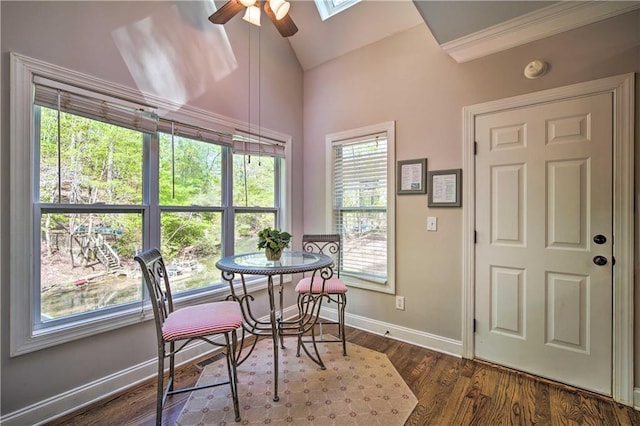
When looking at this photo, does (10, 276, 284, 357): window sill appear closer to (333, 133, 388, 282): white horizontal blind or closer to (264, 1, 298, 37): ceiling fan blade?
(333, 133, 388, 282): white horizontal blind

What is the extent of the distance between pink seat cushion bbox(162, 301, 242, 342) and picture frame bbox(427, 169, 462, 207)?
6.13 feet

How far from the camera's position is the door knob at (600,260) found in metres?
1.86

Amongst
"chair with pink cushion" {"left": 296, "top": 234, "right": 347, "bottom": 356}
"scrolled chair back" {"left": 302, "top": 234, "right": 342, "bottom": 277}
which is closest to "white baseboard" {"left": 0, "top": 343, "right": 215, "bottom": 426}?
"chair with pink cushion" {"left": 296, "top": 234, "right": 347, "bottom": 356}

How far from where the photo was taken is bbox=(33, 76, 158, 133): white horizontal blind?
168cm

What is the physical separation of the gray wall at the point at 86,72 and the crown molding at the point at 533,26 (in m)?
1.97

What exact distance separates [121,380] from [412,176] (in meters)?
2.78

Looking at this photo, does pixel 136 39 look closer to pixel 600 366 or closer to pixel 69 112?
pixel 69 112

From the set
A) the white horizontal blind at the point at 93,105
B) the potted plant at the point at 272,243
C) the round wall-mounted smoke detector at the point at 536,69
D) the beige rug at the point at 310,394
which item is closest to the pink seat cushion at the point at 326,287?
the potted plant at the point at 272,243

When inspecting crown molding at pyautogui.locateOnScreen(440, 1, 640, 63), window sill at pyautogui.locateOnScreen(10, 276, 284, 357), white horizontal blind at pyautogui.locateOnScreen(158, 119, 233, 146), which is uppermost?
crown molding at pyautogui.locateOnScreen(440, 1, 640, 63)

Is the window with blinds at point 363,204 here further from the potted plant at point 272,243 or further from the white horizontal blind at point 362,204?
the potted plant at point 272,243

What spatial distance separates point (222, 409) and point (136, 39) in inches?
103

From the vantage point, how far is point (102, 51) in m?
1.89

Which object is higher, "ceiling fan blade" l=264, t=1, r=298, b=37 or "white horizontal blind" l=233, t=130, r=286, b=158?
"ceiling fan blade" l=264, t=1, r=298, b=37

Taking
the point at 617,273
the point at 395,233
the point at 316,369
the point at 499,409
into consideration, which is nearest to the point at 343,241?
the point at 395,233
